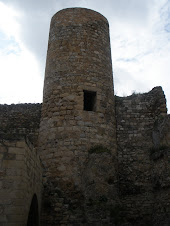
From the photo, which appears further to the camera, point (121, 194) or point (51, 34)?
point (51, 34)

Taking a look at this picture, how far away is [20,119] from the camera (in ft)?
31.6

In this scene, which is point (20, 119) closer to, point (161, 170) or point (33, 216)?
point (33, 216)

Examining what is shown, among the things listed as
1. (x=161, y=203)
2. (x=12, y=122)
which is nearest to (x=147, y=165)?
(x=161, y=203)

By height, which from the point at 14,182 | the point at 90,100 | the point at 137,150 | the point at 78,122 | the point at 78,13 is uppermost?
the point at 78,13

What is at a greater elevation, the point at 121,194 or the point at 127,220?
the point at 121,194

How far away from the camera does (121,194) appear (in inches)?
310

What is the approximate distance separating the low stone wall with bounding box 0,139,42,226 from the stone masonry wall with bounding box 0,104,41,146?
3.87 meters

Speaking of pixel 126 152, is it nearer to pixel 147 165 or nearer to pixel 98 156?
pixel 147 165

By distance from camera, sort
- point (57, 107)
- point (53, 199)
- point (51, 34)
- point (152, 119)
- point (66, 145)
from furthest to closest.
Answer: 1. point (51, 34)
2. point (152, 119)
3. point (57, 107)
4. point (66, 145)
5. point (53, 199)

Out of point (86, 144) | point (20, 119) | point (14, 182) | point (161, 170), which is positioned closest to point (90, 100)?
point (86, 144)

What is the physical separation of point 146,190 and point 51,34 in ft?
20.9

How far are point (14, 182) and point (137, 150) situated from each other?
15.8ft

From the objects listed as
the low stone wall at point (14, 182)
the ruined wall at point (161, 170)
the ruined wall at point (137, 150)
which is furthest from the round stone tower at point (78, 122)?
the low stone wall at point (14, 182)

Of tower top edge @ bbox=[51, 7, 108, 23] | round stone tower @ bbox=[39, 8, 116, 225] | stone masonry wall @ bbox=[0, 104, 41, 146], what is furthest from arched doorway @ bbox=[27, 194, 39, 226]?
tower top edge @ bbox=[51, 7, 108, 23]
